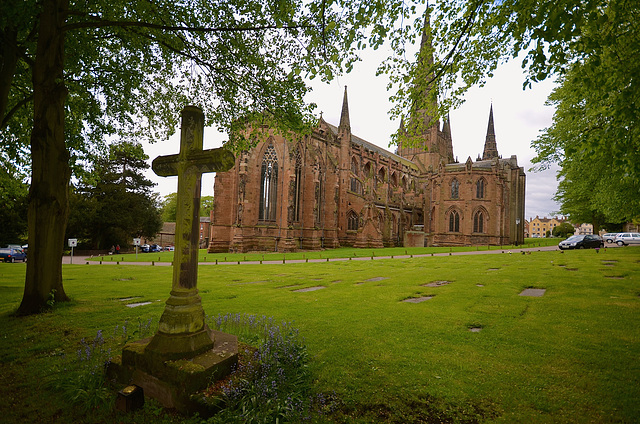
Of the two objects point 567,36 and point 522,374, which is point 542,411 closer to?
point 522,374

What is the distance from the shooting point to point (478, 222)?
42.4 m

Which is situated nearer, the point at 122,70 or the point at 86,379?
the point at 86,379

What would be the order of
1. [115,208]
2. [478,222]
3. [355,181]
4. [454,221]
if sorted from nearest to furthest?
[115,208] → [355,181] → [478,222] → [454,221]

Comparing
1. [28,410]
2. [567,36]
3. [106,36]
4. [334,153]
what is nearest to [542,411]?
[567,36]

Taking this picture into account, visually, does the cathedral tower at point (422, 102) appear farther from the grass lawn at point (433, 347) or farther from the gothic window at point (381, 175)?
the gothic window at point (381, 175)

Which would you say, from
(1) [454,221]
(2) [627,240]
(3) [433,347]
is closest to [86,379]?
(3) [433,347]

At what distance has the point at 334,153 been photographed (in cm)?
3838

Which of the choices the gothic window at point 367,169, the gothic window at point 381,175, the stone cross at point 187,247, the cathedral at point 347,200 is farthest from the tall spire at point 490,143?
the stone cross at point 187,247

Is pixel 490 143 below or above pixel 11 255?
above

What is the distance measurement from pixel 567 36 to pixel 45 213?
915 cm

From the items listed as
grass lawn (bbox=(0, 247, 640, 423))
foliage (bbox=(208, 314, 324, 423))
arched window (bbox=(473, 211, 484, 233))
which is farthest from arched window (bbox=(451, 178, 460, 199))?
foliage (bbox=(208, 314, 324, 423))

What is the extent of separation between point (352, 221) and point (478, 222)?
18.0 metres

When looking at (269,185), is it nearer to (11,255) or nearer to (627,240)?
(11,255)

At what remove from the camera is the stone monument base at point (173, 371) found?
2996mm
